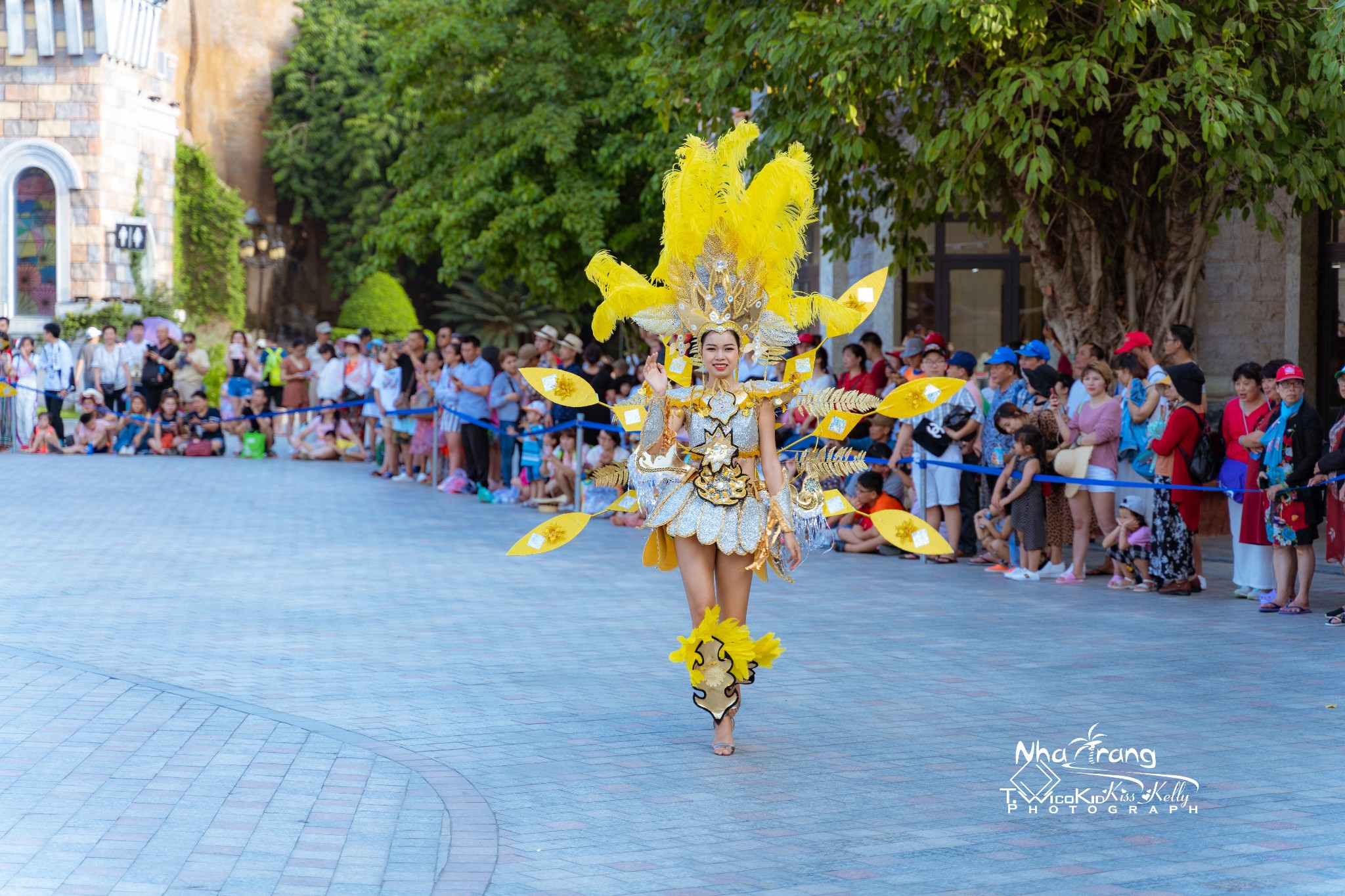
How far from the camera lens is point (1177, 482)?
10.9 meters

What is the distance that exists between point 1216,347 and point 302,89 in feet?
121

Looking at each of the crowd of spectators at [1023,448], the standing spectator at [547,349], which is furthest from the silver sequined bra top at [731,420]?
the standing spectator at [547,349]

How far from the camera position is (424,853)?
516 cm

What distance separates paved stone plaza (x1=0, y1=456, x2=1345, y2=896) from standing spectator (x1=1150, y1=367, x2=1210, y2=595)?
454 mm

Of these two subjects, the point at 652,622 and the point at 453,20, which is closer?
the point at 652,622

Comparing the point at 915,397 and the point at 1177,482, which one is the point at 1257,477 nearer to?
the point at 1177,482

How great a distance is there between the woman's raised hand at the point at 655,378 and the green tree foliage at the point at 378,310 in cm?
3994

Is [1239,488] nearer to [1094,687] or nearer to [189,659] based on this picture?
[1094,687]

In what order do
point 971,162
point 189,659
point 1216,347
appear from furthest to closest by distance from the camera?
point 1216,347
point 971,162
point 189,659

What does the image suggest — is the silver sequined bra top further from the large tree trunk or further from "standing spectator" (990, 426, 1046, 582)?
the large tree trunk

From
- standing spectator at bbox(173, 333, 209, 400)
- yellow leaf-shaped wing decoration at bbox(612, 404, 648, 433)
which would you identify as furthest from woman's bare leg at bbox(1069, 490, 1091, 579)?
standing spectator at bbox(173, 333, 209, 400)

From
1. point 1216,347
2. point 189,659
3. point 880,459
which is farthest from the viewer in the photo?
point 1216,347

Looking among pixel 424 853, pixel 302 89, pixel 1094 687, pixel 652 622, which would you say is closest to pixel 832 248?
pixel 652 622

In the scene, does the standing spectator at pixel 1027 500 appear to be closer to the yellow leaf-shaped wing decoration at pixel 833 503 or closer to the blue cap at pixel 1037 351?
the blue cap at pixel 1037 351
